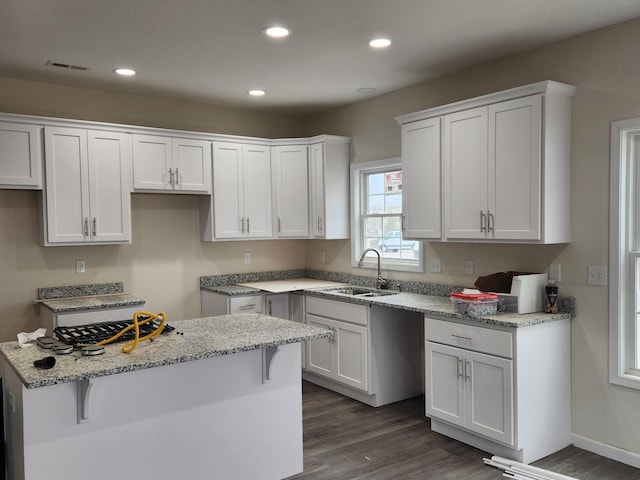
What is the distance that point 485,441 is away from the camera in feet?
11.1

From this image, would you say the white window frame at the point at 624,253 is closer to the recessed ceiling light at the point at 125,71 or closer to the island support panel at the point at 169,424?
the island support panel at the point at 169,424

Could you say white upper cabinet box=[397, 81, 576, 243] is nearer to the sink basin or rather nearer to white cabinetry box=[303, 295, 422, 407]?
white cabinetry box=[303, 295, 422, 407]

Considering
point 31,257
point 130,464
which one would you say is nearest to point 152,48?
point 31,257

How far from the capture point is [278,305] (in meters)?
4.95

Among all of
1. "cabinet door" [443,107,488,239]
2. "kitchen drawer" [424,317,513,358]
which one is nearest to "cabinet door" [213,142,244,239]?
"cabinet door" [443,107,488,239]

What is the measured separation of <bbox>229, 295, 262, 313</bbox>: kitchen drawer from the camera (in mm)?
4730

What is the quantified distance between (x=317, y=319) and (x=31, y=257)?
95.0 inches

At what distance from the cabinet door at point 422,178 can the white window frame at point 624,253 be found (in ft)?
3.71

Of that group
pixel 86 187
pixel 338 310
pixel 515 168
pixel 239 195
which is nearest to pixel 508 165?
pixel 515 168

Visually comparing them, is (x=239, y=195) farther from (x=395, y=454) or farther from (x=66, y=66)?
(x=395, y=454)

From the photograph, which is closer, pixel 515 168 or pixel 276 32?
pixel 276 32

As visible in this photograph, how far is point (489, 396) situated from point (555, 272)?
36.9 inches

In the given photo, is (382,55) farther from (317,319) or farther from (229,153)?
(317,319)

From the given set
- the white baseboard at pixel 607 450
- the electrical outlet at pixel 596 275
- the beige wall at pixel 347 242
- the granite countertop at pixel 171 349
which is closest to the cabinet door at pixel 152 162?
the beige wall at pixel 347 242
